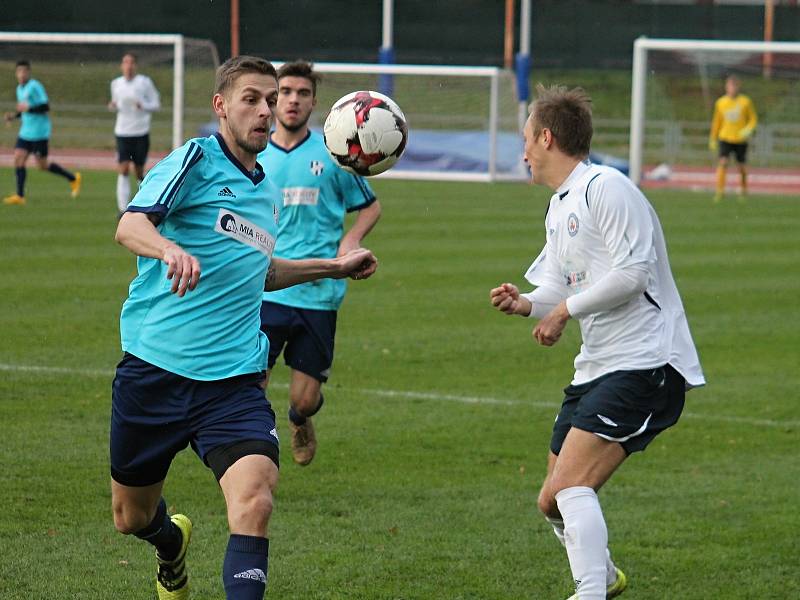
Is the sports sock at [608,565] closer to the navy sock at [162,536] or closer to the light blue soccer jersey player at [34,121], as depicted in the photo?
the navy sock at [162,536]

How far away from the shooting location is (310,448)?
7.78 m

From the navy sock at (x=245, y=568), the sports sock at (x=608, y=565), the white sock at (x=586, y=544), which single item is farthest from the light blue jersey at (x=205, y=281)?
the sports sock at (x=608, y=565)

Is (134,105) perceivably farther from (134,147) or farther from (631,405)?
(631,405)

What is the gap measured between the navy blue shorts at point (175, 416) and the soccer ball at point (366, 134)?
163cm

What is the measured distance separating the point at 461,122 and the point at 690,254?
1552 cm

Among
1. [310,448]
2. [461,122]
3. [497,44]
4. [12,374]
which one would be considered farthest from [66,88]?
[310,448]

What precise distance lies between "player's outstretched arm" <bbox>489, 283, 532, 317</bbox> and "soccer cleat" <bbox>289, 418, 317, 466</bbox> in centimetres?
259

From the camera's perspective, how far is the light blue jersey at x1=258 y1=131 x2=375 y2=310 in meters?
7.91

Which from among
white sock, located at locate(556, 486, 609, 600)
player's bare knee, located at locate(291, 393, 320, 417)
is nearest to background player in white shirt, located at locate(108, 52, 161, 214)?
player's bare knee, located at locate(291, 393, 320, 417)

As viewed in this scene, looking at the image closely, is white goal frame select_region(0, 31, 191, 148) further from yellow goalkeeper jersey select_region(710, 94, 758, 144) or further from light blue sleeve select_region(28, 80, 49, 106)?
yellow goalkeeper jersey select_region(710, 94, 758, 144)

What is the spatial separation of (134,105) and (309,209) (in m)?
14.6

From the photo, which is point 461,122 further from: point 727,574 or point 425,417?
point 727,574

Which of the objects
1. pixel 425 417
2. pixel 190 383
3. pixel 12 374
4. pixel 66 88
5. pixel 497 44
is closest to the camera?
pixel 190 383

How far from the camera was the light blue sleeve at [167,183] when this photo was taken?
4.63 metres
